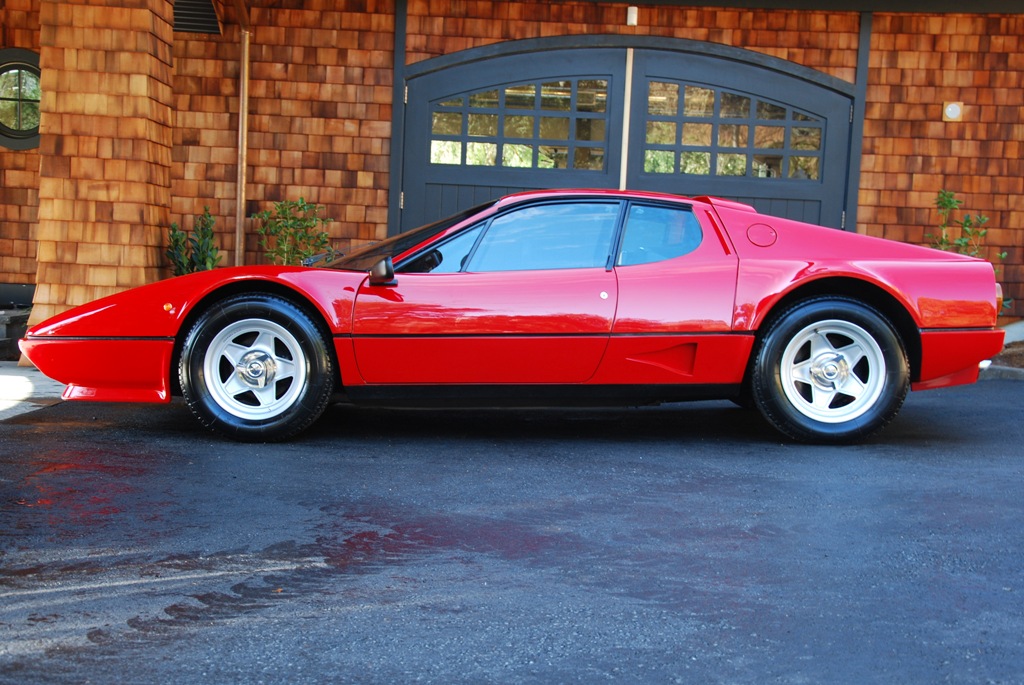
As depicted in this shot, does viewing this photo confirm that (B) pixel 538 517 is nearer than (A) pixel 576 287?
Yes

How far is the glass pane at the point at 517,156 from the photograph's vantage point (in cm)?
941

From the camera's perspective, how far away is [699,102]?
943cm

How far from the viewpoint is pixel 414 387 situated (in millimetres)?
4965

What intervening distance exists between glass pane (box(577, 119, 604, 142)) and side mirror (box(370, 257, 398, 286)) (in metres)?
4.86

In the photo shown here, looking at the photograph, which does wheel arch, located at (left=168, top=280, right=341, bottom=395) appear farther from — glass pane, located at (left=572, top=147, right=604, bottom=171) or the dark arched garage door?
glass pane, located at (left=572, top=147, right=604, bottom=171)

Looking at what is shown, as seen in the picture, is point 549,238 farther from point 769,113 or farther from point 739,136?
point 769,113

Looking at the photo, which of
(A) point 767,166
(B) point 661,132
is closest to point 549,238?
(B) point 661,132

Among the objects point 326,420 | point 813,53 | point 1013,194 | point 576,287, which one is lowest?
point 326,420

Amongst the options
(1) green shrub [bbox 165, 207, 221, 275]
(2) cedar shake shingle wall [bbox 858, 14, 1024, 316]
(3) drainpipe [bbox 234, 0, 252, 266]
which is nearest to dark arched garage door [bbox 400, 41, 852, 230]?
(2) cedar shake shingle wall [bbox 858, 14, 1024, 316]

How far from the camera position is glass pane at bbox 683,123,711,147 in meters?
9.44

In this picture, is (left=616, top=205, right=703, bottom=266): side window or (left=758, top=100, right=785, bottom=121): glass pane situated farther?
(left=758, top=100, right=785, bottom=121): glass pane

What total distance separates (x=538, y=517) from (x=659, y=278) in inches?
66.2

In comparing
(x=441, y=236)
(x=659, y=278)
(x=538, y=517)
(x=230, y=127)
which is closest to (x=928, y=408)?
(x=659, y=278)

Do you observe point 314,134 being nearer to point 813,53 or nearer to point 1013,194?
point 813,53
